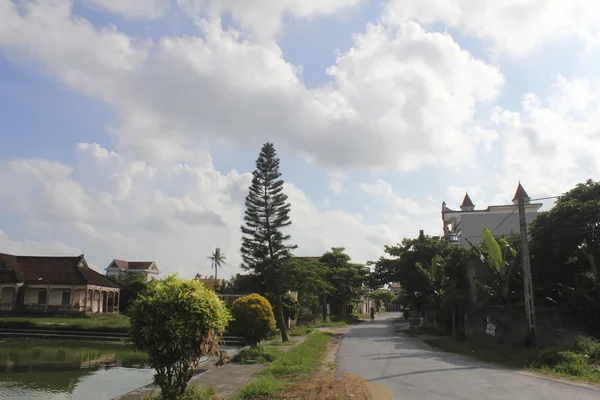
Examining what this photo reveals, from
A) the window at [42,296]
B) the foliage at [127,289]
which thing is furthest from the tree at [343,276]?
the window at [42,296]

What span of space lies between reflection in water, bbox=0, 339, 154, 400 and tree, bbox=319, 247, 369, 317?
81.7 feet

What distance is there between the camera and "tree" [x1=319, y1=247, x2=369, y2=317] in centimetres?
4325

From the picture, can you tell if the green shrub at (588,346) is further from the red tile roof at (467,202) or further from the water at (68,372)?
the red tile roof at (467,202)

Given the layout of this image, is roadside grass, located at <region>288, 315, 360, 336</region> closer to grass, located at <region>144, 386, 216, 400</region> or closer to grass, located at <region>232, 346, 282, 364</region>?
grass, located at <region>232, 346, 282, 364</region>

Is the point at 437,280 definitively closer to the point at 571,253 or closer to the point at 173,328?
the point at 571,253

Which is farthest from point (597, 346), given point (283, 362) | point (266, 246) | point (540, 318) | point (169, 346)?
point (266, 246)

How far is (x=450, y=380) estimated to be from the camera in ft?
34.3

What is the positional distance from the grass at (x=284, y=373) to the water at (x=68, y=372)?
7.07 ft

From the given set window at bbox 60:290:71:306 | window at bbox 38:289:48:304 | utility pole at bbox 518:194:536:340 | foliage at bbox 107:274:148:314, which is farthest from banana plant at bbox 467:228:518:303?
foliage at bbox 107:274:148:314

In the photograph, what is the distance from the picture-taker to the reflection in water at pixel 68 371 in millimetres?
10867

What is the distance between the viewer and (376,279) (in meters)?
43.0

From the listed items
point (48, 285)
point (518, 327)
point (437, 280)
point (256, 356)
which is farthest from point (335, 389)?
point (48, 285)

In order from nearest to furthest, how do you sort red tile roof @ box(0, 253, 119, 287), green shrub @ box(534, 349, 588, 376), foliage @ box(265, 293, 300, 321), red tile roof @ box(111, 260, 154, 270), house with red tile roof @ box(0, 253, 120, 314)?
1. green shrub @ box(534, 349, 588, 376)
2. foliage @ box(265, 293, 300, 321)
3. house with red tile roof @ box(0, 253, 120, 314)
4. red tile roof @ box(0, 253, 119, 287)
5. red tile roof @ box(111, 260, 154, 270)

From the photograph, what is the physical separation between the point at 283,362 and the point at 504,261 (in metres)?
9.48
